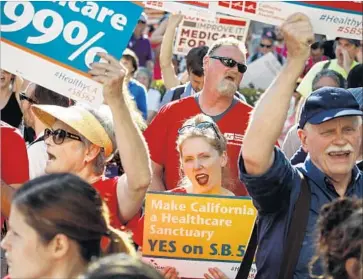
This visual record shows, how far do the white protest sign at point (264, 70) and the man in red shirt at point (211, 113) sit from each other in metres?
4.81

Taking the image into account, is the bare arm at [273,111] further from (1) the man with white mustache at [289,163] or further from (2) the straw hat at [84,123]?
(2) the straw hat at [84,123]

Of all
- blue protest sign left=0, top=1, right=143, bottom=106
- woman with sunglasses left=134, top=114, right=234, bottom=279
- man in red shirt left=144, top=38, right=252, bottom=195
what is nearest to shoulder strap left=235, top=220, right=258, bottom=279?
blue protest sign left=0, top=1, right=143, bottom=106

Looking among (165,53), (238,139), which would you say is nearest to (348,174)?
(238,139)

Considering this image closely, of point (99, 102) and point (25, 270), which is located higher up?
point (99, 102)

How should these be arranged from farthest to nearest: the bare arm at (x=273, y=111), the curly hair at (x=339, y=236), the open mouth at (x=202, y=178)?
1. the open mouth at (x=202, y=178)
2. the bare arm at (x=273, y=111)
3. the curly hair at (x=339, y=236)

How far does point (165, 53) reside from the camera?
10.1 metres

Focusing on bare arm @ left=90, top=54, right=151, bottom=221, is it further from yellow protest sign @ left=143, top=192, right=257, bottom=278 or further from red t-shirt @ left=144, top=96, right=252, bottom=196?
red t-shirt @ left=144, top=96, right=252, bottom=196

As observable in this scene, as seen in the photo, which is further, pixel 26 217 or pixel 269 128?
pixel 269 128

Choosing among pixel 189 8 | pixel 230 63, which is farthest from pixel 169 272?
pixel 189 8

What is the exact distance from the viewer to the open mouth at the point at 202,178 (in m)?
6.12

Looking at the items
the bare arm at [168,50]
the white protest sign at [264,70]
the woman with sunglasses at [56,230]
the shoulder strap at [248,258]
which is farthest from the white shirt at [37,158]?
the white protest sign at [264,70]

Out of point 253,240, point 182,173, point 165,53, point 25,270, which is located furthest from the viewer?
point 165,53

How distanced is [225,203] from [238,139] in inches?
70.7

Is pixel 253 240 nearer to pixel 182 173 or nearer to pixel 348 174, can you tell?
pixel 348 174
